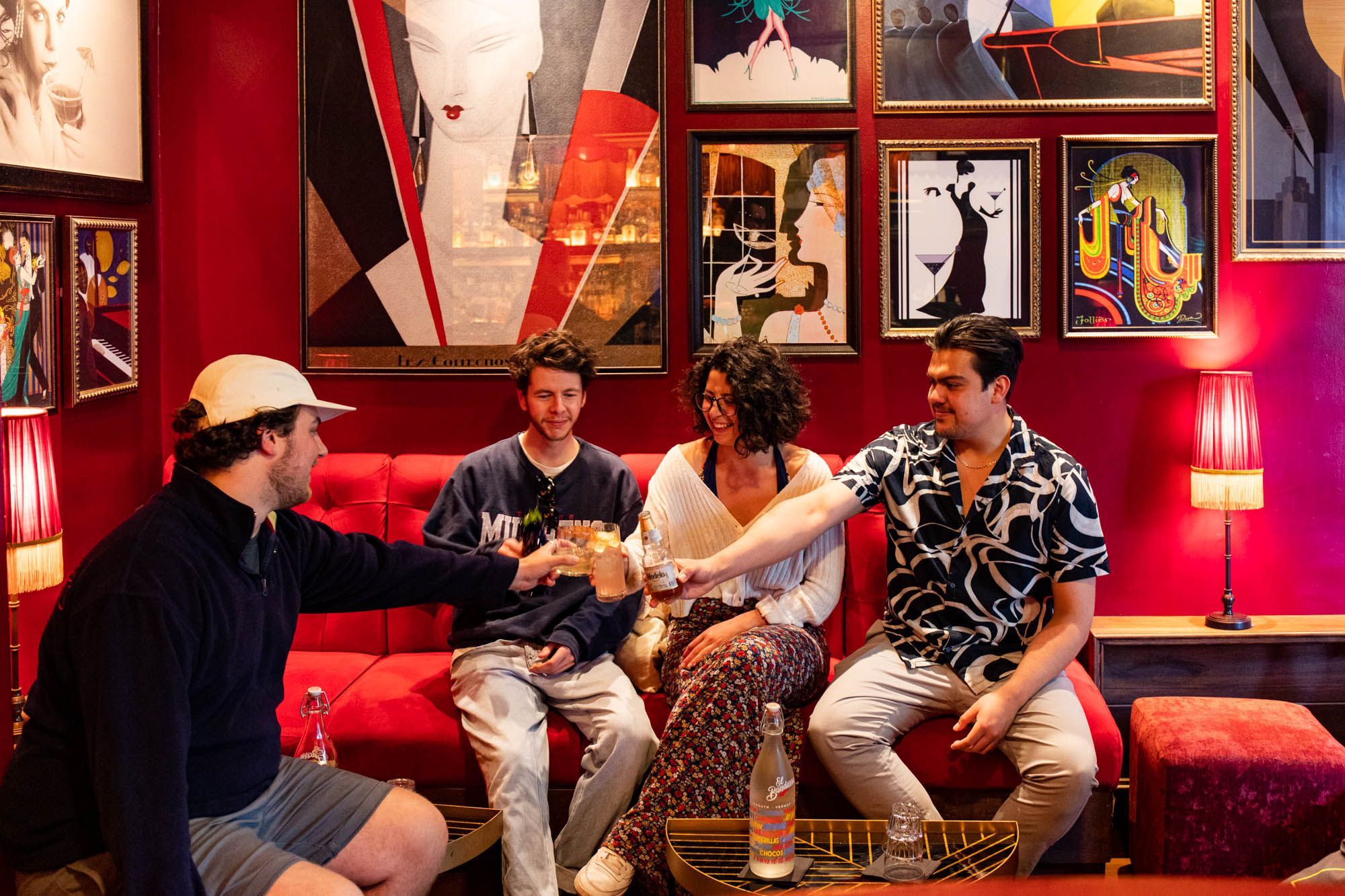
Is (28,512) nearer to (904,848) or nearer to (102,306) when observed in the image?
(102,306)

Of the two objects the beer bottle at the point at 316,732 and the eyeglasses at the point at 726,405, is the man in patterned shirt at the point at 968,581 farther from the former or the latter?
the beer bottle at the point at 316,732

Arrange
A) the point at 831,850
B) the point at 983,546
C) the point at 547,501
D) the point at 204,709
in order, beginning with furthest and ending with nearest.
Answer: the point at 547,501 → the point at 983,546 → the point at 831,850 → the point at 204,709

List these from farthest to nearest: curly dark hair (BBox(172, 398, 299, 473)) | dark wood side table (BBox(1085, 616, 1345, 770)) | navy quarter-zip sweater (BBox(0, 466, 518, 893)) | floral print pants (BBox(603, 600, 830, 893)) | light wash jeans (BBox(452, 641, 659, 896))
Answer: dark wood side table (BBox(1085, 616, 1345, 770)), light wash jeans (BBox(452, 641, 659, 896)), floral print pants (BBox(603, 600, 830, 893)), curly dark hair (BBox(172, 398, 299, 473)), navy quarter-zip sweater (BBox(0, 466, 518, 893))

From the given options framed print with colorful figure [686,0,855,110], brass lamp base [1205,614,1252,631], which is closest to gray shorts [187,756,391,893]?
framed print with colorful figure [686,0,855,110]

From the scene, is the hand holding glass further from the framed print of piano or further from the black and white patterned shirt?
the framed print of piano

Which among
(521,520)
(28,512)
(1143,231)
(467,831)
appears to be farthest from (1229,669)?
(28,512)

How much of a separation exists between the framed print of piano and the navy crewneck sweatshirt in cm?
109

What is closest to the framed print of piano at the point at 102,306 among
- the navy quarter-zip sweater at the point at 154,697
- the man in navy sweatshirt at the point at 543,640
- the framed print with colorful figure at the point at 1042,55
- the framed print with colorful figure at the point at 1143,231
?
the man in navy sweatshirt at the point at 543,640

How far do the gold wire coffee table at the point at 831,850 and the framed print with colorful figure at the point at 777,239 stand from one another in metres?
1.71

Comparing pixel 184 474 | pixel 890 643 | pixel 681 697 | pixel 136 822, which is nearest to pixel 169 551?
pixel 184 474

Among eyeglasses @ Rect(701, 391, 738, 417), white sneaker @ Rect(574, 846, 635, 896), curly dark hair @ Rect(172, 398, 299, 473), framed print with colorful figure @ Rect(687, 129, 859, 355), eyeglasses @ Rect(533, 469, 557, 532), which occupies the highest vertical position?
framed print with colorful figure @ Rect(687, 129, 859, 355)

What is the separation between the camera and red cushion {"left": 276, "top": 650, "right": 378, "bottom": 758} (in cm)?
300

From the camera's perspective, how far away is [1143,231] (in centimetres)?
381

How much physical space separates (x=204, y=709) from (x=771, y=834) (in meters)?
1.08
